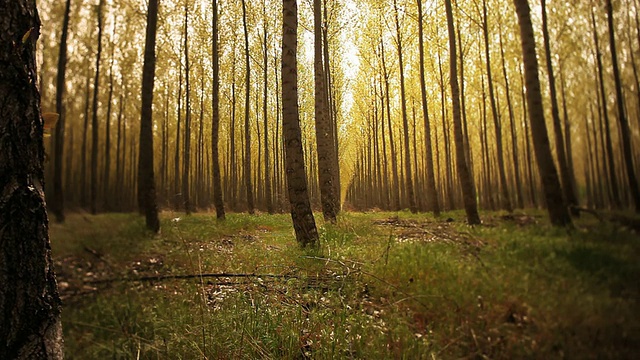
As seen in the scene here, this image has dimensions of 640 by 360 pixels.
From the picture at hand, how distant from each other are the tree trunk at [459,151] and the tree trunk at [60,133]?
7.80ft

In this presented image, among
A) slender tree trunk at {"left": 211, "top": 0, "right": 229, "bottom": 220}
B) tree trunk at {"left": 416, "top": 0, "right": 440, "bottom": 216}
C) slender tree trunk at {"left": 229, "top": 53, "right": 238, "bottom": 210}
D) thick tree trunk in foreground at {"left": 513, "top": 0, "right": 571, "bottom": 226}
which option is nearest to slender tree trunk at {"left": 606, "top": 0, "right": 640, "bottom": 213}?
thick tree trunk in foreground at {"left": 513, "top": 0, "right": 571, "bottom": 226}

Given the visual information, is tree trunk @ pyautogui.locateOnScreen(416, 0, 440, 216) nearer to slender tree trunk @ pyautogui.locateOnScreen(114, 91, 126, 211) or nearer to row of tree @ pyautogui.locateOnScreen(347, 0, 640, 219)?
row of tree @ pyautogui.locateOnScreen(347, 0, 640, 219)

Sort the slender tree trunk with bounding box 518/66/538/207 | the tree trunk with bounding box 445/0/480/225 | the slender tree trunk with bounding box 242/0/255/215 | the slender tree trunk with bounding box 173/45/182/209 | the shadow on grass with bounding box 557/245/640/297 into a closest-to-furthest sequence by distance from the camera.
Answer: the shadow on grass with bounding box 557/245/640/297 → the slender tree trunk with bounding box 518/66/538/207 → the tree trunk with bounding box 445/0/480/225 → the slender tree trunk with bounding box 173/45/182/209 → the slender tree trunk with bounding box 242/0/255/215

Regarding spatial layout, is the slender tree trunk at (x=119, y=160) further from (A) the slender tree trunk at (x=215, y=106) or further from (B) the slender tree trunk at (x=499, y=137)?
(B) the slender tree trunk at (x=499, y=137)

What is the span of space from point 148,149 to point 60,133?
1.72 feet

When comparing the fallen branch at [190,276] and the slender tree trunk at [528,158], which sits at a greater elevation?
the slender tree trunk at [528,158]

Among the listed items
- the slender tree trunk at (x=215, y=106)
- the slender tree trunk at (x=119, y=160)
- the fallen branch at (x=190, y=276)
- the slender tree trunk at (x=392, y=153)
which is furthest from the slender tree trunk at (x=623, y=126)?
the slender tree trunk at (x=215, y=106)

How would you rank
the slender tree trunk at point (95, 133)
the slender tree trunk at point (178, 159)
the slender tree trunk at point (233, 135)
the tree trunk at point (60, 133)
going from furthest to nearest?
the slender tree trunk at point (233, 135), the slender tree trunk at point (178, 159), the slender tree trunk at point (95, 133), the tree trunk at point (60, 133)

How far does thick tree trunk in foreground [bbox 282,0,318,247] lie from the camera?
374 centimetres

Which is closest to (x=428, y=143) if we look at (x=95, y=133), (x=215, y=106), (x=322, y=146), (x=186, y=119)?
(x=322, y=146)

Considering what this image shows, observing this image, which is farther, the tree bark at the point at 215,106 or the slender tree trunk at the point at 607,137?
the tree bark at the point at 215,106

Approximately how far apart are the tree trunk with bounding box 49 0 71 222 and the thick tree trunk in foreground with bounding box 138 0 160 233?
1.49 ft

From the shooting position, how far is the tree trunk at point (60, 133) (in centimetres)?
170

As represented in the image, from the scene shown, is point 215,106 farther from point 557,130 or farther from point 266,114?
point 557,130
